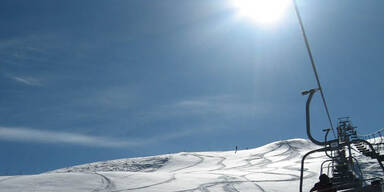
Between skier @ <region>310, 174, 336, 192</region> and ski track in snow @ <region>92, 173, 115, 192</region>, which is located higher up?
ski track in snow @ <region>92, 173, 115, 192</region>

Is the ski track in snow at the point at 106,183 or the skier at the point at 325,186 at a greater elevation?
the ski track in snow at the point at 106,183

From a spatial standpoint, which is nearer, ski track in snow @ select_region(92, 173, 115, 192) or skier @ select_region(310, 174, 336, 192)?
skier @ select_region(310, 174, 336, 192)

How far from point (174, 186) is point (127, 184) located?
9.94ft

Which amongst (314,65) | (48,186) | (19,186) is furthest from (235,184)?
(314,65)

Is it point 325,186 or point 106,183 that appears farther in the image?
point 106,183

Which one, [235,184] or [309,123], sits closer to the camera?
[309,123]

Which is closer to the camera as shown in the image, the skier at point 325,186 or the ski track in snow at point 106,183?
the skier at point 325,186

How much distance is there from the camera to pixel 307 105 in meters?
7.15

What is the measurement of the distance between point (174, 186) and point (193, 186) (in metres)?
1.24

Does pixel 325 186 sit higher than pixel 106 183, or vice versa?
pixel 106 183

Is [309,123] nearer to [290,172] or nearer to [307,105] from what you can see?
[307,105]

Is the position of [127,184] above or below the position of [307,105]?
below

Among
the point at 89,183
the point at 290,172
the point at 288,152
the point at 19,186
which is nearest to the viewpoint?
the point at 19,186

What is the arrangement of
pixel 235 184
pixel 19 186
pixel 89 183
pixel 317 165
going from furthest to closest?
1. pixel 317 165
2. pixel 235 184
3. pixel 89 183
4. pixel 19 186
